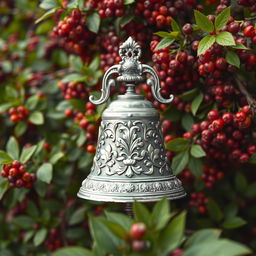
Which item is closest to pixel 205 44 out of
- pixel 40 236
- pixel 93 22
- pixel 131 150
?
pixel 131 150

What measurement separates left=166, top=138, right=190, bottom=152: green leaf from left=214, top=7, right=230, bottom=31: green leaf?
1.35 ft

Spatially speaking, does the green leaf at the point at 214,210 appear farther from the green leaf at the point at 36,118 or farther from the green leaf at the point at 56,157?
the green leaf at the point at 36,118

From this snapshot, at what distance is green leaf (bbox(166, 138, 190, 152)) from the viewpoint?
63.5 inches

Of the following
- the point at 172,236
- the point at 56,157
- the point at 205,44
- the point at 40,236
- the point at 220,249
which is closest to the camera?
the point at 220,249

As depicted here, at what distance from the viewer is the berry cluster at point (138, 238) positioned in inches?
38.6

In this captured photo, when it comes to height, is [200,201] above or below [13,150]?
below

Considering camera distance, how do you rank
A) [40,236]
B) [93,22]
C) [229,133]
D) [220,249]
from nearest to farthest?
[220,249]
[229,133]
[93,22]
[40,236]

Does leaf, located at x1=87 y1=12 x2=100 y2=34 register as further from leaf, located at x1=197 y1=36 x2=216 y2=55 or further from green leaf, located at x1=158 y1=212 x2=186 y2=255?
green leaf, located at x1=158 y1=212 x2=186 y2=255

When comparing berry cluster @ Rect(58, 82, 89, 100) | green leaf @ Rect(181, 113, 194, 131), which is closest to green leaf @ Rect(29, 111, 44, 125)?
berry cluster @ Rect(58, 82, 89, 100)

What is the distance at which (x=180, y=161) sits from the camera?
163cm

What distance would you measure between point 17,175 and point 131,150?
0.55 meters

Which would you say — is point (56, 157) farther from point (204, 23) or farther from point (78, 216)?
point (204, 23)

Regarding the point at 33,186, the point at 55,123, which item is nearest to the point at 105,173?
the point at 33,186

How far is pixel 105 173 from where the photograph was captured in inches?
52.4
